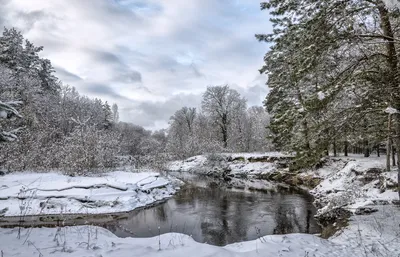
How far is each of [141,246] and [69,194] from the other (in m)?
9.55

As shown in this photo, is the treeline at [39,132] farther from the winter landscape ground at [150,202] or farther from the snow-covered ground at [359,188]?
the snow-covered ground at [359,188]

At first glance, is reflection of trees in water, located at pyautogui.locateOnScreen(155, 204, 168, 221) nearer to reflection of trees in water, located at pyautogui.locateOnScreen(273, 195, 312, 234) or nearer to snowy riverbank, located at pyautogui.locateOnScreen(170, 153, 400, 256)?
reflection of trees in water, located at pyautogui.locateOnScreen(273, 195, 312, 234)

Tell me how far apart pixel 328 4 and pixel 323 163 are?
18.0m

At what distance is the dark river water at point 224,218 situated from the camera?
976cm

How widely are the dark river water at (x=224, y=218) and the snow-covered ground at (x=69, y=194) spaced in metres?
1.29

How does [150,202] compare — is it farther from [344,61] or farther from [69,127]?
[69,127]

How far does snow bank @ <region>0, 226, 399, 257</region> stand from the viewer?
4664mm

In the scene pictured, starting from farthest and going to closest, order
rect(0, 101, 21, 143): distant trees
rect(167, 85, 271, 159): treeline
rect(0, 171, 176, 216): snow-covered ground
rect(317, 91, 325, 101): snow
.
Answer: rect(167, 85, 271, 159): treeline, rect(0, 171, 176, 216): snow-covered ground, rect(317, 91, 325, 101): snow, rect(0, 101, 21, 143): distant trees

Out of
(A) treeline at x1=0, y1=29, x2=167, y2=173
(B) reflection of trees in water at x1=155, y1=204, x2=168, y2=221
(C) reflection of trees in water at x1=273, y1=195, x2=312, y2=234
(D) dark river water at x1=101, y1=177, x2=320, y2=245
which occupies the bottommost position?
(B) reflection of trees in water at x1=155, y1=204, x2=168, y2=221

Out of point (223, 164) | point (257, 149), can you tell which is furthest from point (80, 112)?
point (257, 149)

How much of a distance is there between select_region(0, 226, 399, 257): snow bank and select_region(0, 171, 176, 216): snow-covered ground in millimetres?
6651

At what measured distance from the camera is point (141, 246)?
5148mm

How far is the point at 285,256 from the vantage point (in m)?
5.15

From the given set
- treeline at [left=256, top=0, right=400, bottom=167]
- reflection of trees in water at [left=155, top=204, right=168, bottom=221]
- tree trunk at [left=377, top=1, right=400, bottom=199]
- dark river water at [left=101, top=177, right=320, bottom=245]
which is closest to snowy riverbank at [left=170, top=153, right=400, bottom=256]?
dark river water at [left=101, top=177, right=320, bottom=245]
